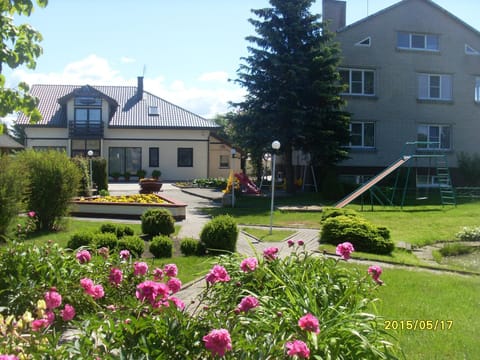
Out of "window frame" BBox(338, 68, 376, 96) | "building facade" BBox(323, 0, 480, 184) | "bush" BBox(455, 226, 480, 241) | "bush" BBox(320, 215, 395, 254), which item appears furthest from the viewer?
"building facade" BBox(323, 0, 480, 184)

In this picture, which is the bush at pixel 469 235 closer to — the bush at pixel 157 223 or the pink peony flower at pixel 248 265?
the bush at pixel 157 223

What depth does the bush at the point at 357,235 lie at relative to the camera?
36.1ft

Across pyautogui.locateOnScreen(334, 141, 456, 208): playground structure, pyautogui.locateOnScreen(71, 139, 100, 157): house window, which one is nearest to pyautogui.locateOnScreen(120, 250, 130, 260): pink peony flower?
pyautogui.locateOnScreen(334, 141, 456, 208): playground structure

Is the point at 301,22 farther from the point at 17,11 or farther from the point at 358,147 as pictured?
the point at 17,11

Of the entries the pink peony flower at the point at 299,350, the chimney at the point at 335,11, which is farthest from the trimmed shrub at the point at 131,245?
the chimney at the point at 335,11

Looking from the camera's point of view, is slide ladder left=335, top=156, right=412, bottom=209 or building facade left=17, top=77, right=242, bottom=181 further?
building facade left=17, top=77, right=242, bottom=181

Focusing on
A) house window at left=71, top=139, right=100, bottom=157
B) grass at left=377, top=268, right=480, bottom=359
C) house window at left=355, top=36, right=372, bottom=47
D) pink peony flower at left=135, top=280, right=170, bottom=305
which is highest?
house window at left=355, top=36, right=372, bottom=47

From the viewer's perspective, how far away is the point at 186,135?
138ft

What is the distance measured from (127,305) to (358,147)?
2726cm

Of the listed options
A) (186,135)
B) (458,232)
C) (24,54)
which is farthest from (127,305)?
(186,135)

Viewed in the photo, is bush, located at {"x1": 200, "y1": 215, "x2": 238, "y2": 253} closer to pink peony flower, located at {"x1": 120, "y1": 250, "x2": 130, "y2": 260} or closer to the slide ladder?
pink peony flower, located at {"x1": 120, "y1": 250, "x2": 130, "y2": 260}

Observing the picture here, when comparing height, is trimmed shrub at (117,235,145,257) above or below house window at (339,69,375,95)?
below

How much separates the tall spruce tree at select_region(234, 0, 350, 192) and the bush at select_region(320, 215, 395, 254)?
12.0 metres

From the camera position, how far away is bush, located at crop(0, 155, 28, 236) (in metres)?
9.99
